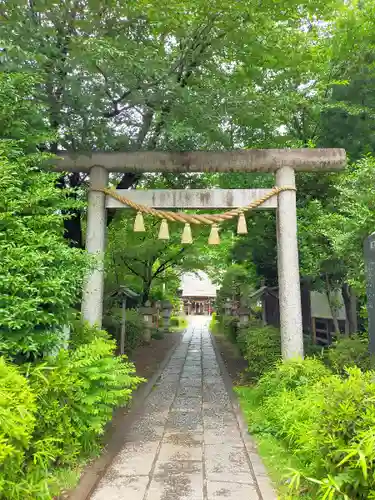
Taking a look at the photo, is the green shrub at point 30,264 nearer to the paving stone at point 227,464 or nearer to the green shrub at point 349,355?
the paving stone at point 227,464

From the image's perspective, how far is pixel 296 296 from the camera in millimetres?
Answer: 7797

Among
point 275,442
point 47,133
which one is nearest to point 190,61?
point 47,133

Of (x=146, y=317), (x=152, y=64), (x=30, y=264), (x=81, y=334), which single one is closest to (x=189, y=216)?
(x=152, y=64)

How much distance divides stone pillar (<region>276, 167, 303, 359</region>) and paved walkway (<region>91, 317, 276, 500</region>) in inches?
72.9

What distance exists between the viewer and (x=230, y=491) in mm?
4273

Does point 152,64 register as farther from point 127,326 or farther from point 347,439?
point 127,326

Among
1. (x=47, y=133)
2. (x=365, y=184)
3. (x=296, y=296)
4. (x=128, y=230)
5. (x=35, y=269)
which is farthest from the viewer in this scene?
(x=128, y=230)

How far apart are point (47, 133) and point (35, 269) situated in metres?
2.58

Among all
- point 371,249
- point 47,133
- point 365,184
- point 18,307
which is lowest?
point 18,307

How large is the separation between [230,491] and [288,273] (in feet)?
14.8

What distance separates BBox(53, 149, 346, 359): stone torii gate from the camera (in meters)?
7.88

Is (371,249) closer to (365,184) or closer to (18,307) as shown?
(365,184)

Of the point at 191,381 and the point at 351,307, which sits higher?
the point at 351,307

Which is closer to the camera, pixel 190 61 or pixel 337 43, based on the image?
pixel 190 61
